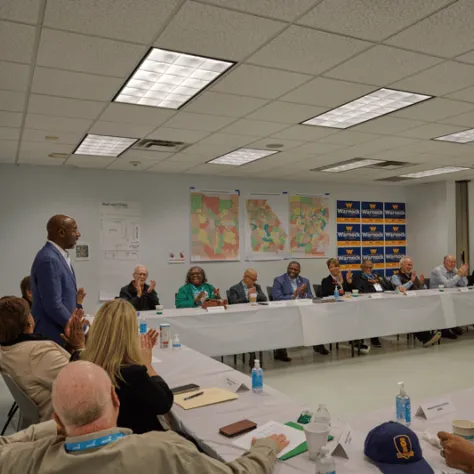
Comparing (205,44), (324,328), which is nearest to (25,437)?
(205,44)

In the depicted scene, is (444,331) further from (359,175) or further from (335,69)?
(335,69)

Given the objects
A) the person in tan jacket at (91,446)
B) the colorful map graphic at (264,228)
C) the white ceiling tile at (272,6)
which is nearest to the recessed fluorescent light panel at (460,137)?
the colorful map graphic at (264,228)

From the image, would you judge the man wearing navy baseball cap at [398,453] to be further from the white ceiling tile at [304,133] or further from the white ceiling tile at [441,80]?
the white ceiling tile at [304,133]

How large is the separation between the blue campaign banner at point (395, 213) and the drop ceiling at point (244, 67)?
3.97m

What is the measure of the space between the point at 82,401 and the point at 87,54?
2.28 m

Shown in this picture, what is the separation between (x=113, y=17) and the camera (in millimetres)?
2332

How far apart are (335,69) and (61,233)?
2109 mm

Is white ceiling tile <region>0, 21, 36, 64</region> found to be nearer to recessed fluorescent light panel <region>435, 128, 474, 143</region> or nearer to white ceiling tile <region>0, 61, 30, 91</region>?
white ceiling tile <region>0, 61, 30, 91</region>

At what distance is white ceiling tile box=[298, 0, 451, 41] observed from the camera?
2.24 metres

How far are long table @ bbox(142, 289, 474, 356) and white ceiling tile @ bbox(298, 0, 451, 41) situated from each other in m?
3.06

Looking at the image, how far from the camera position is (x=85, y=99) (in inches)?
144

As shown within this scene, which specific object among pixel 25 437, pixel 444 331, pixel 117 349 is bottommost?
pixel 444 331

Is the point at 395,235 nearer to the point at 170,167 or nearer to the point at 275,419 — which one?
the point at 170,167

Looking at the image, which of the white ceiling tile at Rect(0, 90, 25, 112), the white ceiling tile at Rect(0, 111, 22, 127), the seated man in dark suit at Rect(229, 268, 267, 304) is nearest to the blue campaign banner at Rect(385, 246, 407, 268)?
the seated man in dark suit at Rect(229, 268, 267, 304)
